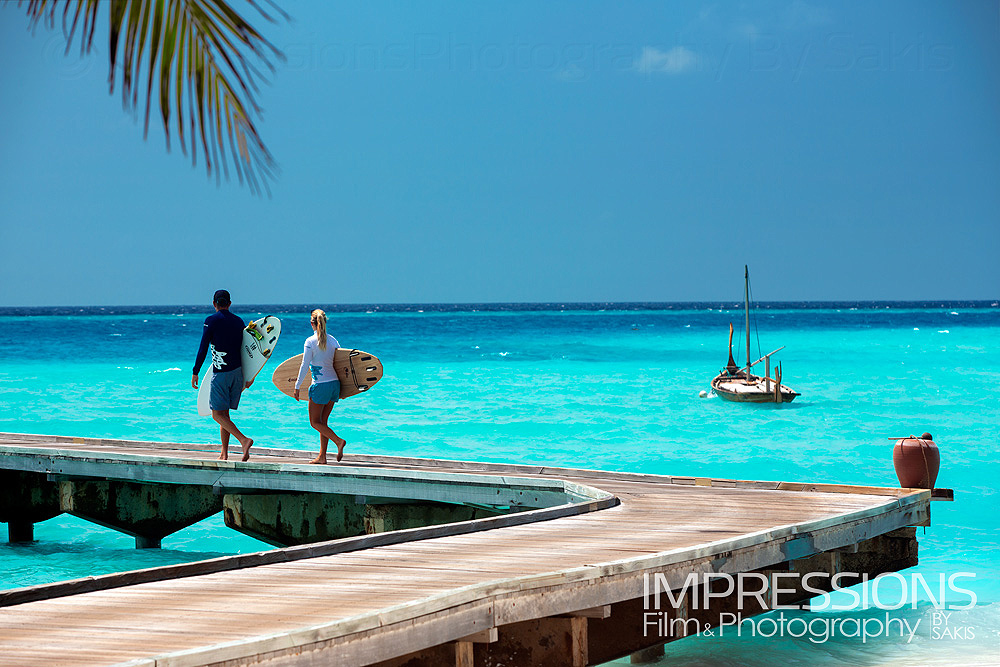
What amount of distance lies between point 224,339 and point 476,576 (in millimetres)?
4842

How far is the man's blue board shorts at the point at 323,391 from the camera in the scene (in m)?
9.92

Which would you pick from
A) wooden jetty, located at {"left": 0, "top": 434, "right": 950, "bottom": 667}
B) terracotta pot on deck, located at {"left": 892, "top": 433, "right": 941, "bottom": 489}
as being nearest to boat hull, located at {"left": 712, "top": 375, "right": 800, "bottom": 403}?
wooden jetty, located at {"left": 0, "top": 434, "right": 950, "bottom": 667}

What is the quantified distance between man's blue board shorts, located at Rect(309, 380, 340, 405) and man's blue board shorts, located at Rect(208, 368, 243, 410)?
681 millimetres

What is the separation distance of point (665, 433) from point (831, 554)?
19171 mm

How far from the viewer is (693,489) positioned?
9.40 meters

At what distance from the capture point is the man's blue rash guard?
31.7ft

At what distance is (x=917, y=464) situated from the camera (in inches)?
348

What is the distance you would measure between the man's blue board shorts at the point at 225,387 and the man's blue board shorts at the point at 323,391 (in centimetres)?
68

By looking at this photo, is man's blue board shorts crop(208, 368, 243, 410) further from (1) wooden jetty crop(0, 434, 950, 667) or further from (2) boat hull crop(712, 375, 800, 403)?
(2) boat hull crop(712, 375, 800, 403)

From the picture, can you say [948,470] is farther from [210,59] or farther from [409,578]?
[210,59]

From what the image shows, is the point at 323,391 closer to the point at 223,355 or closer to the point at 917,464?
the point at 223,355

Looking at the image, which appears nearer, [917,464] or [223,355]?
[917,464]

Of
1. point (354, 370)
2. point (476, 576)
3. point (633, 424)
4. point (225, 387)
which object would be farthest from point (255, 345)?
point (633, 424)

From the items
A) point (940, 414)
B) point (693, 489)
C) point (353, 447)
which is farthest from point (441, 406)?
point (693, 489)
